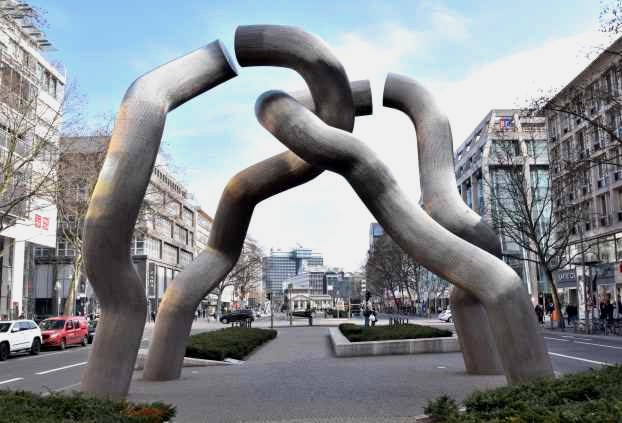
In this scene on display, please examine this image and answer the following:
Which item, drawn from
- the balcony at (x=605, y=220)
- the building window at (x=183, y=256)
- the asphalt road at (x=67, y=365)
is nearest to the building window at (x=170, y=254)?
the building window at (x=183, y=256)

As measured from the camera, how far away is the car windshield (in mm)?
31047

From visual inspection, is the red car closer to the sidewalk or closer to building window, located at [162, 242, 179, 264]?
the sidewalk

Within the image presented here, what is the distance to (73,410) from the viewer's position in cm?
756

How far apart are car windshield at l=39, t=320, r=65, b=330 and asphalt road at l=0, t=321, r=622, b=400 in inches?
167

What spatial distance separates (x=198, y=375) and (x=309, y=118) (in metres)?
7.66

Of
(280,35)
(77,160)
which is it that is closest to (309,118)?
(280,35)

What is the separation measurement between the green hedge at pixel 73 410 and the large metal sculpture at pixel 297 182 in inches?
102

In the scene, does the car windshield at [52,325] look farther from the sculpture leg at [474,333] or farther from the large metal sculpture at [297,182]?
the sculpture leg at [474,333]

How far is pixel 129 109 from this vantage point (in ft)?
35.3

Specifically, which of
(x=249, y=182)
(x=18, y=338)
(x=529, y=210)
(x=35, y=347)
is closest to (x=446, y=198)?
(x=249, y=182)

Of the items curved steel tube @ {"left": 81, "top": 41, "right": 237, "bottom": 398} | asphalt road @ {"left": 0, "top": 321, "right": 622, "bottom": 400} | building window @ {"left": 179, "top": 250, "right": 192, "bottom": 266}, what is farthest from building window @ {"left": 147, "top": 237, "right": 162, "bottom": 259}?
curved steel tube @ {"left": 81, "top": 41, "right": 237, "bottom": 398}

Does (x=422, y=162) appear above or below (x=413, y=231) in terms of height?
above

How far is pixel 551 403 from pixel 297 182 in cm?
718

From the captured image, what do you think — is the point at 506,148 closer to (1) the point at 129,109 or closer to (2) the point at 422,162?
(2) the point at 422,162
